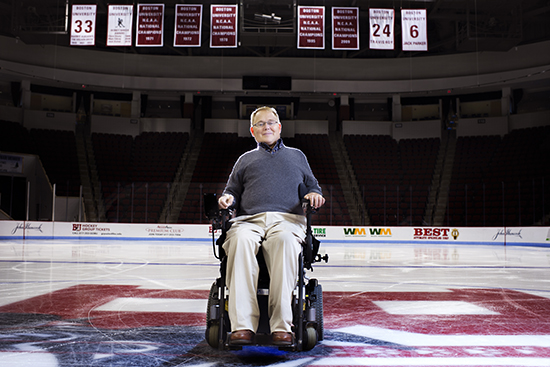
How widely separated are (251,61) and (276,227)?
20.6 m

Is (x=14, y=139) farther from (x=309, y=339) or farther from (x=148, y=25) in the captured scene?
(x=309, y=339)

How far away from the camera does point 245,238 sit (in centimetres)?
215

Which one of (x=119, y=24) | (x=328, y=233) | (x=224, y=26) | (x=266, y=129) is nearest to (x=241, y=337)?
(x=266, y=129)

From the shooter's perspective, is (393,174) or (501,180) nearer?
(501,180)

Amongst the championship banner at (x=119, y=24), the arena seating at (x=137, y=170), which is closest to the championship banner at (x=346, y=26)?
the championship banner at (x=119, y=24)

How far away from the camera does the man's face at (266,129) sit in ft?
8.47

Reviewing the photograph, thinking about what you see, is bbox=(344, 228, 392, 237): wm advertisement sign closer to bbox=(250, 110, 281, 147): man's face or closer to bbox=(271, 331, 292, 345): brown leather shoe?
bbox=(250, 110, 281, 147): man's face

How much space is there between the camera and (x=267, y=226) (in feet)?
7.63

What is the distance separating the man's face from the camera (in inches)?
102

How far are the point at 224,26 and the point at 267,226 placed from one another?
10618 millimetres

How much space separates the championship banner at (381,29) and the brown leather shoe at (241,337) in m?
10.9

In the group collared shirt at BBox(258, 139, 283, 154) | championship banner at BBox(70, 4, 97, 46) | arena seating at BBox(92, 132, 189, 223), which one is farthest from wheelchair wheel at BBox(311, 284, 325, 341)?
arena seating at BBox(92, 132, 189, 223)

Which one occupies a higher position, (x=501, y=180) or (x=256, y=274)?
(x=501, y=180)

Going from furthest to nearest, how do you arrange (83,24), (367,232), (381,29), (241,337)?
(367,232), (83,24), (381,29), (241,337)
